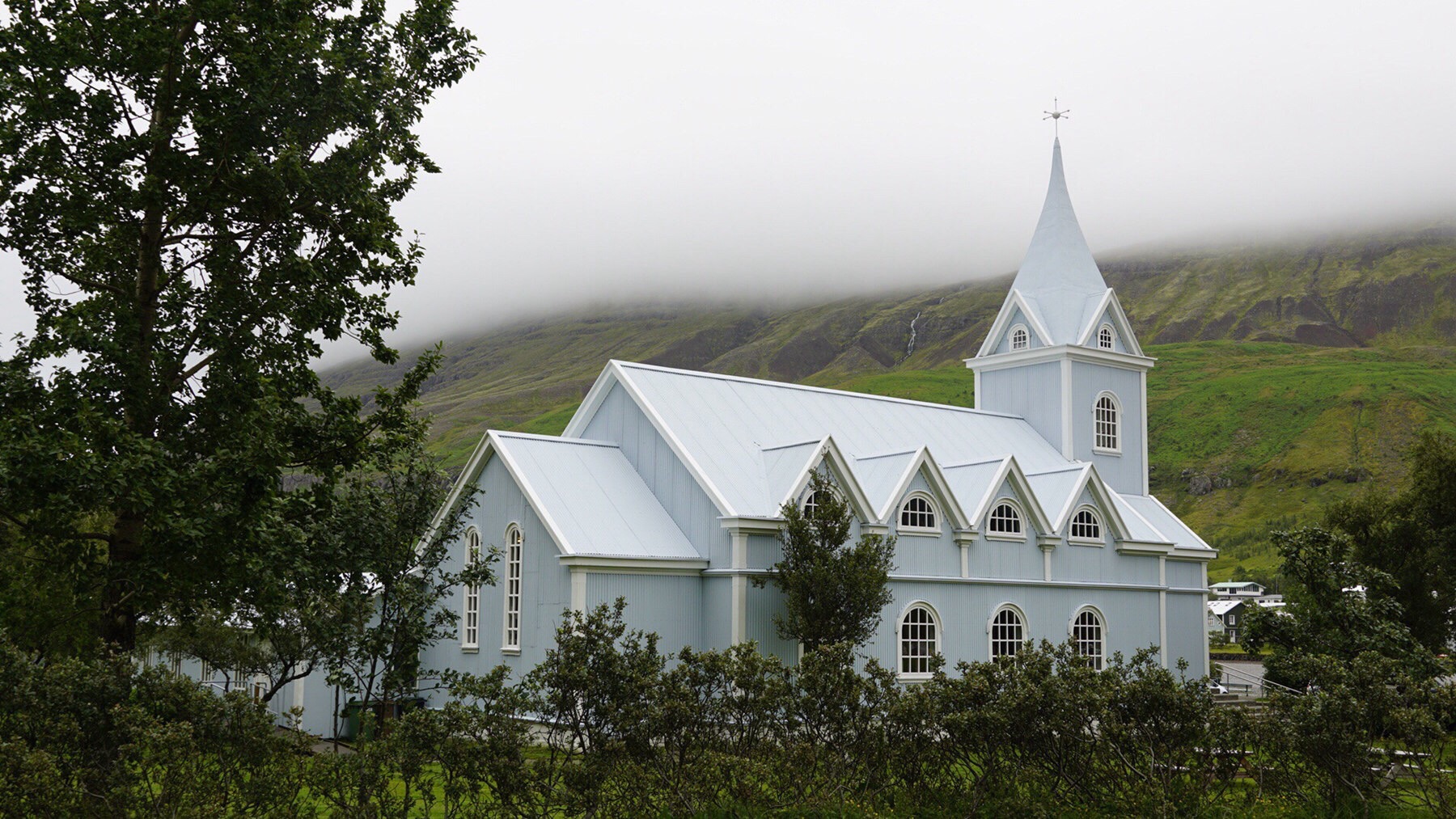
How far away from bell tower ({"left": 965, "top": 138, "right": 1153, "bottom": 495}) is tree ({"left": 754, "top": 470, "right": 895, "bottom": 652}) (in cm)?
1333

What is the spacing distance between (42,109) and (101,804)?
6.39m

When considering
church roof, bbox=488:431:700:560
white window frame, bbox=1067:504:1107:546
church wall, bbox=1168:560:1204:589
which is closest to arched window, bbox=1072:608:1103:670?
white window frame, bbox=1067:504:1107:546

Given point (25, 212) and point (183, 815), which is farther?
point (25, 212)

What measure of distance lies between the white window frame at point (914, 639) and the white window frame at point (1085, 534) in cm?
475

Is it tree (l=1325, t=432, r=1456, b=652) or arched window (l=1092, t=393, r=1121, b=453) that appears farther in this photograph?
arched window (l=1092, t=393, r=1121, b=453)

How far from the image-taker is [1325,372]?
15688 centimetres

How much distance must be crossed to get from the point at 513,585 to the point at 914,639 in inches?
317

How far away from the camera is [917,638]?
25.0m

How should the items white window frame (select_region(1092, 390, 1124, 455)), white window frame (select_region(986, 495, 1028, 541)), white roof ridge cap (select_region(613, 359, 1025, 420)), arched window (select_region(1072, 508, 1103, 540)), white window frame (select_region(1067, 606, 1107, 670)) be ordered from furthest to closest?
white window frame (select_region(1092, 390, 1124, 455)) < arched window (select_region(1072, 508, 1103, 540)) < white window frame (select_region(1067, 606, 1107, 670)) < white roof ridge cap (select_region(613, 359, 1025, 420)) < white window frame (select_region(986, 495, 1028, 541))

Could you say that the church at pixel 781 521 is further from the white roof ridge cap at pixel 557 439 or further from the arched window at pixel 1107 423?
the arched window at pixel 1107 423

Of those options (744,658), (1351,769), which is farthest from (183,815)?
(1351,769)

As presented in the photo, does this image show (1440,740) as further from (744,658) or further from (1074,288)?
(1074,288)

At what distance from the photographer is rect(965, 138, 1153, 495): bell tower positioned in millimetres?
33688

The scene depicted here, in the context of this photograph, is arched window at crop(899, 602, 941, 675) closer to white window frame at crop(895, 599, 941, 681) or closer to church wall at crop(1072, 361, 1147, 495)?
white window frame at crop(895, 599, 941, 681)
